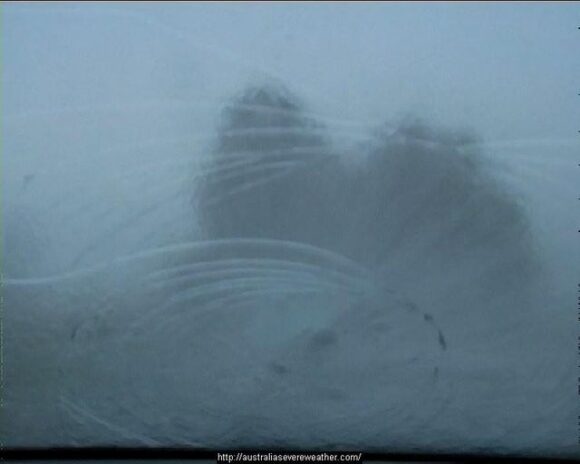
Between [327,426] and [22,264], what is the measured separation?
139cm

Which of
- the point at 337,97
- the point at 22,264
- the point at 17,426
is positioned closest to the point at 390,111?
the point at 337,97

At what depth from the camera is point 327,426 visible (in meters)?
2.47

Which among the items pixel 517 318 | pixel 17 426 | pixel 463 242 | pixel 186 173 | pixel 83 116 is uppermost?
pixel 83 116

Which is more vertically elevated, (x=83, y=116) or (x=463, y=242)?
(x=83, y=116)

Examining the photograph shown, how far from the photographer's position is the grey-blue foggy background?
2379 millimetres

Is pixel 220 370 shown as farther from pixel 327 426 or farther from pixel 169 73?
pixel 169 73

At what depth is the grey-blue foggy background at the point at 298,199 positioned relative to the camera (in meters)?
2.38

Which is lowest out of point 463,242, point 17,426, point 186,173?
point 17,426

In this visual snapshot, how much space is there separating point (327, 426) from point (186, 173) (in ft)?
3.83

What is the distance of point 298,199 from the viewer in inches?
94.5

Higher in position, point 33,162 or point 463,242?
point 33,162

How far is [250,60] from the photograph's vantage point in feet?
7.80

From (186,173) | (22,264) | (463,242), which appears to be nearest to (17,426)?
(22,264)

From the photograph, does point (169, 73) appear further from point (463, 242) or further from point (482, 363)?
point (482, 363)
